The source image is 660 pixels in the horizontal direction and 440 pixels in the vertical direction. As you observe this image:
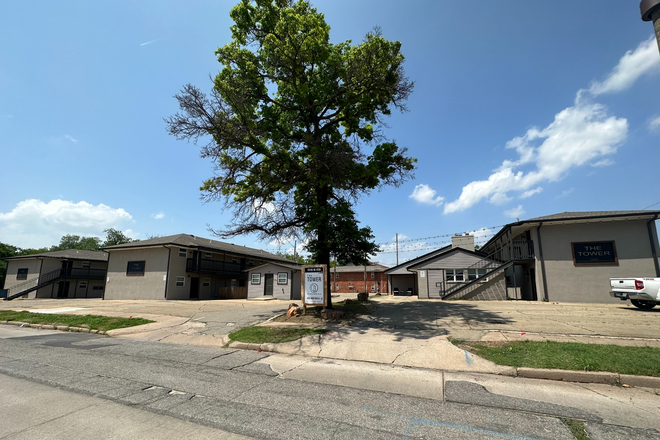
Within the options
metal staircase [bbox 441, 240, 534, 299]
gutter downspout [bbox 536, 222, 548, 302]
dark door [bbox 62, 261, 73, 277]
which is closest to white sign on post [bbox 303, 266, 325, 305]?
metal staircase [bbox 441, 240, 534, 299]

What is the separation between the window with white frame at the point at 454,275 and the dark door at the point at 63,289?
149 feet

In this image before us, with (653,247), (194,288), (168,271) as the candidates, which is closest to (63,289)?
(194,288)

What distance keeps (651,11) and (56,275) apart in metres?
50.8

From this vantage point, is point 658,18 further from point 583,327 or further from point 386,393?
point 583,327

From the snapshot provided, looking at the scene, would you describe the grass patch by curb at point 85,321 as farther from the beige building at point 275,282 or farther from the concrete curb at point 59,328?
the beige building at point 275,282

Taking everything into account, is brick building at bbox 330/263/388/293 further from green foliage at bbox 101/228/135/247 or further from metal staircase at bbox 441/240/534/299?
green foliage at bbox 101/228/135/247

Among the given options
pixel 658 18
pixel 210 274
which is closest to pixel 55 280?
pixel 210 274

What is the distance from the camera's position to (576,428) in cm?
391

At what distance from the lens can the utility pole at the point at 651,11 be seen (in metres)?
5.02

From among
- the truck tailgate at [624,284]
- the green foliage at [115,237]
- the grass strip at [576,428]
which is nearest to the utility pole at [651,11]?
the grass strip at [576,428]

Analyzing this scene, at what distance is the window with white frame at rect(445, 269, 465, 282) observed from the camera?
87.2ft

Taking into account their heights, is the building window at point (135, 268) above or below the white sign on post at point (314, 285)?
above

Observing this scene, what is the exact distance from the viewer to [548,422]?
13.4 feet

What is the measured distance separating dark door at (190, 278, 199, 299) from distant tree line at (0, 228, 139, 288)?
20.9 m
